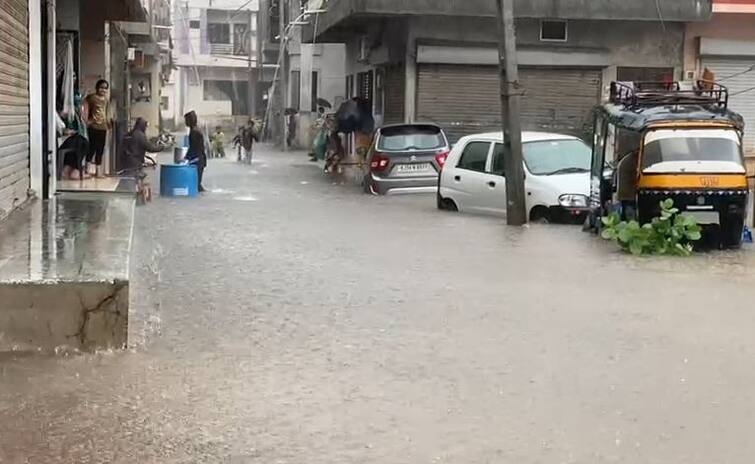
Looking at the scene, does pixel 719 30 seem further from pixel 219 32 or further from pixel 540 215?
pixel 219 32

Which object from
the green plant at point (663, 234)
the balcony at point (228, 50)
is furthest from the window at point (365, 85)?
the balcony at point (228, 50)

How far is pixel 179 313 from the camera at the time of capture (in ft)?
29.2

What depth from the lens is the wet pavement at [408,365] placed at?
547 centimetres

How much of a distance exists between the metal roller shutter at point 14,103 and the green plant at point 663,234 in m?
6.71

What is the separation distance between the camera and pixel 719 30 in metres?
26.9

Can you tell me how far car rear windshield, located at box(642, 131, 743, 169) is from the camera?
1302cm

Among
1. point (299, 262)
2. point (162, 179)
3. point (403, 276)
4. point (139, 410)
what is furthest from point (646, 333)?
point (162, 179)

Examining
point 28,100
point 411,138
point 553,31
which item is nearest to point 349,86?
point 553,31

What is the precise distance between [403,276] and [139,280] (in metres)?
2.56

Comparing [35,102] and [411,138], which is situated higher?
[35,102]

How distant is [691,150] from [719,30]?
15077 millimetres

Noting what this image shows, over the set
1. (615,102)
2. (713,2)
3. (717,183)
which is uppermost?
(713,2)

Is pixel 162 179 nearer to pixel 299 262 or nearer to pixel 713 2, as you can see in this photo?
pixel 299 262

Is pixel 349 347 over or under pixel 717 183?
under
